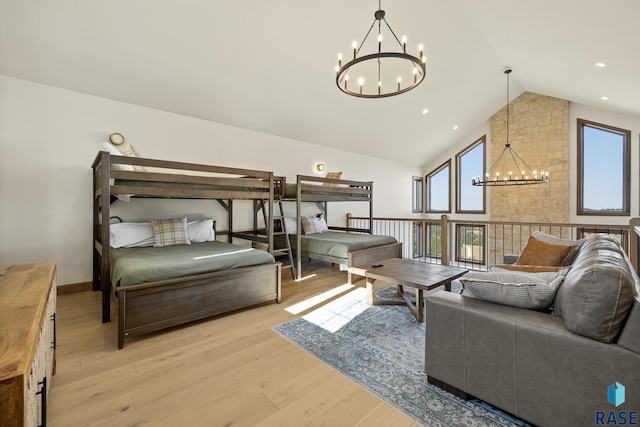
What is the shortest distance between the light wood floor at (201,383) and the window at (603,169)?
23.7 ft

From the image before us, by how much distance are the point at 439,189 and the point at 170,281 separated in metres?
7.85

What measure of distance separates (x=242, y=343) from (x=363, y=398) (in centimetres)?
107

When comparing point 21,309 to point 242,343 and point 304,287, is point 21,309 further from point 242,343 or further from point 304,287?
point 304,287

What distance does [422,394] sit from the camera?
167 centimetres

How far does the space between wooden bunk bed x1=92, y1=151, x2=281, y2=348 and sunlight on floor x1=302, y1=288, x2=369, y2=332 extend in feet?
1.79

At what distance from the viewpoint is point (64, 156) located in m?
3.36

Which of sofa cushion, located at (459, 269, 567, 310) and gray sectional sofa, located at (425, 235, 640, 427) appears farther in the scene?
sofa cushion, located at (459, 269, 567, 310)

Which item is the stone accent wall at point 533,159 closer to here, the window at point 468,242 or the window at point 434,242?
the window at point 468,242

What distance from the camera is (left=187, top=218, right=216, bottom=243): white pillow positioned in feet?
12.8

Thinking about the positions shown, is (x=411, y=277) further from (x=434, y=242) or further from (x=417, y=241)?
(x=417, y=241)

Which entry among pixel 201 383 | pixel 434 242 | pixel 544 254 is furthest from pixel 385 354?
pixel 434 242

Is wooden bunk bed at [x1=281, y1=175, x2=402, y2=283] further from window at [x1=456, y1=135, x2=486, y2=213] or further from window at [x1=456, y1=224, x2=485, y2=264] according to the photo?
window at [x1=456, y1=135, x2=486, y2=213]

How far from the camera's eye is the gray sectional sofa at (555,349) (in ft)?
3.76

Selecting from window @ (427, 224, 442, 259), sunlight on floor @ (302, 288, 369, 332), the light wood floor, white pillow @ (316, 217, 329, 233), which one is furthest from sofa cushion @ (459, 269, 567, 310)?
window @ (427, 224, 442, 259)
